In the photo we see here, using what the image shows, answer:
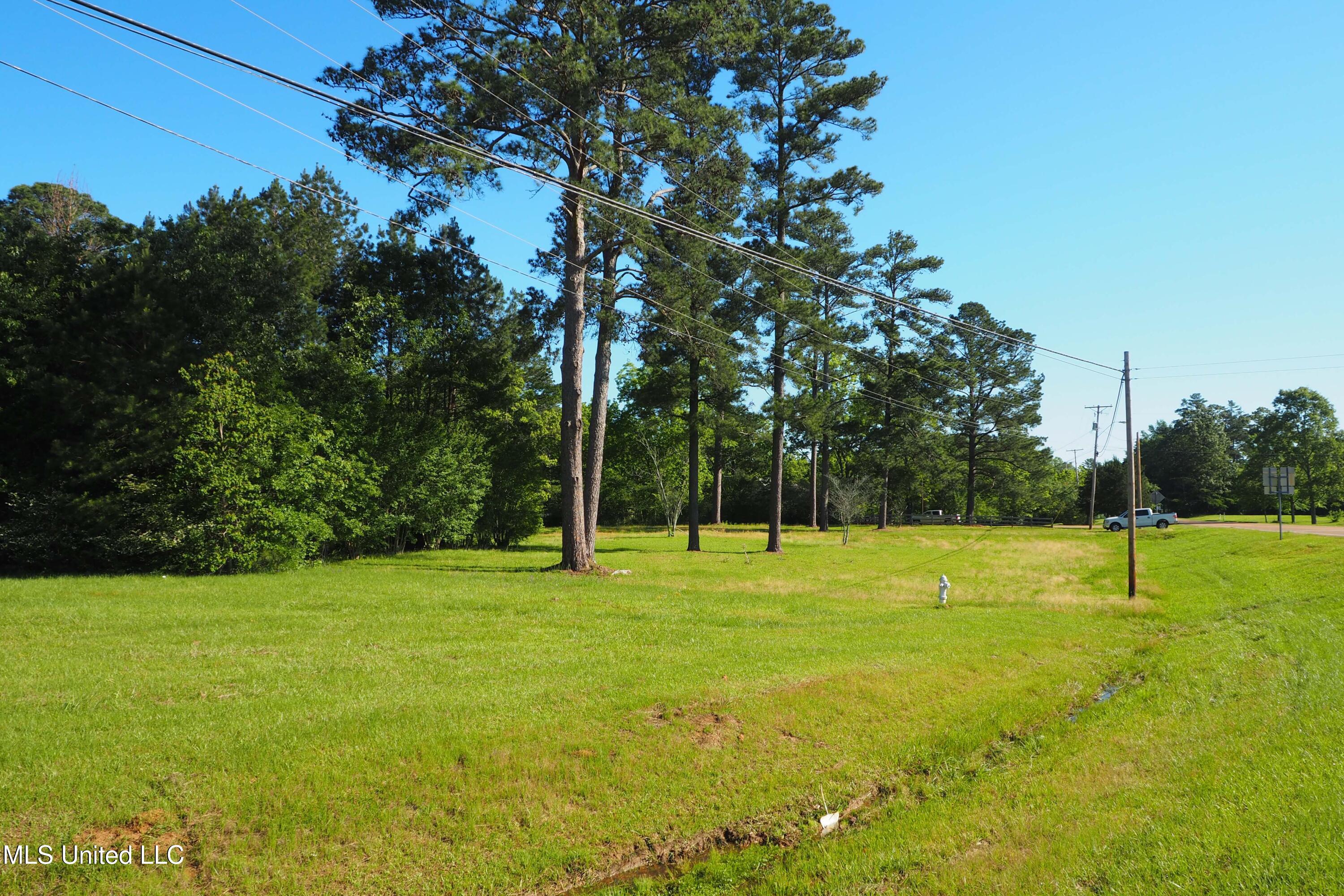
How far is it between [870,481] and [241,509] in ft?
130

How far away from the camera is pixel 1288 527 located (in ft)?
125

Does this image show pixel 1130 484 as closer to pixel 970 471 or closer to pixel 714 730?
pixel 714 730

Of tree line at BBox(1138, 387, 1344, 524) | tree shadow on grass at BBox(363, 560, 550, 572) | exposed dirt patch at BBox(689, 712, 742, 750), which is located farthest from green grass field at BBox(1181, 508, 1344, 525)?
exposed dirt patch at BBox(689, 712, 742, 750)

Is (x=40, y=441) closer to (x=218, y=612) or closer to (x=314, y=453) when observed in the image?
(x=314, y=453)

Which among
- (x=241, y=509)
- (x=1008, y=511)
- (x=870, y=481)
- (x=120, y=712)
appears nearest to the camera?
(x=120, y=712)

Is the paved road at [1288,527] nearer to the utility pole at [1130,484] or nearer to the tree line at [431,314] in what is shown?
the utility pole at [1130,484]

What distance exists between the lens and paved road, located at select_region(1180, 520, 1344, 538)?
30797 millimetres

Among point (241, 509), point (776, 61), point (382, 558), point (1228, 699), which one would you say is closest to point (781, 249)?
point (776, 61)

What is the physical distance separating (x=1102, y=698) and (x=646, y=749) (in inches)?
269

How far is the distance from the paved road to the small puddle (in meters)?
23.8

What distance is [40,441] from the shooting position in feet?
58.4

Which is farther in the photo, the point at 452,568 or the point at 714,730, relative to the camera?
the point at 452,568

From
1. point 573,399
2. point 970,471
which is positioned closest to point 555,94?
point 573,399

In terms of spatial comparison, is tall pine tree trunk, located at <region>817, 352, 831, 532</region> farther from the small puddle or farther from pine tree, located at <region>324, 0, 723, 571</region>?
the small puddle
